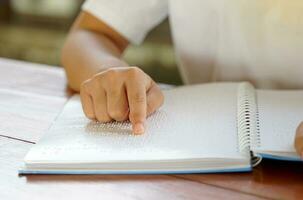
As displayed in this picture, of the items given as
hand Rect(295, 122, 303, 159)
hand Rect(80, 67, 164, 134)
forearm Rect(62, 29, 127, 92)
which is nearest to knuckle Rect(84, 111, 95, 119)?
hand Rect(80, 67, 164, 134)

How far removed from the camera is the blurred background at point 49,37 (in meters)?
1.98

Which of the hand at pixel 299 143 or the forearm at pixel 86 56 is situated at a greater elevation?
the hand at pixel 299 143

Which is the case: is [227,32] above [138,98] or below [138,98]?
above

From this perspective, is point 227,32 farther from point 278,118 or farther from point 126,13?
point 278,118

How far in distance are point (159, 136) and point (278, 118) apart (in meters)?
0.16

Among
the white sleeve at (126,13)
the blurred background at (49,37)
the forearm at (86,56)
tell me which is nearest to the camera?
the forearm at (86,56)

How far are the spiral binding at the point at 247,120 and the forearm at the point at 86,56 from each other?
7.9 inches

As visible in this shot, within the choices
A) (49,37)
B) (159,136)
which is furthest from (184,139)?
(49,37)

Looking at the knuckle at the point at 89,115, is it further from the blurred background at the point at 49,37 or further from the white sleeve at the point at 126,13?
the blurred background at the point at 49,37

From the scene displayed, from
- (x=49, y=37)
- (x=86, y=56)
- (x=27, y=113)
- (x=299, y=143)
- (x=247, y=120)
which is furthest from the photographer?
(x=49, y=37)

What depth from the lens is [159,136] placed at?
689 mm

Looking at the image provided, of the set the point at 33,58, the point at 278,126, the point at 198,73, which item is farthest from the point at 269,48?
the point at 33,58

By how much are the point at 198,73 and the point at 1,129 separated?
1.52ft

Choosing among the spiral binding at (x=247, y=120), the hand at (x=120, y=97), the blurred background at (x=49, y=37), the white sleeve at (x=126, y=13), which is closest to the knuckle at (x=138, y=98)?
the hand at (x=120, y=97)
